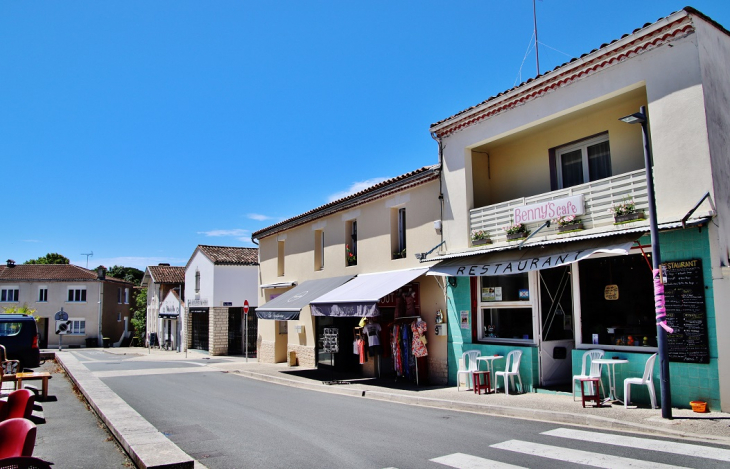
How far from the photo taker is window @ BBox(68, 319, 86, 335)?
46625 millimetres

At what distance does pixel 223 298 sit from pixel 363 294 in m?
18.4

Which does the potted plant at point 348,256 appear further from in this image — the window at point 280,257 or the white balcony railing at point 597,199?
the white balcony railing at point 597,199

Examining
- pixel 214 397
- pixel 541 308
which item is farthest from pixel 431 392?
pixel 214 397

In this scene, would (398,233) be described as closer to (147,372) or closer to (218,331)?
(147,372)

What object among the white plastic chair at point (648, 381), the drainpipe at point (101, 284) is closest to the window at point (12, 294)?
the drainpipe at point (101, 284)

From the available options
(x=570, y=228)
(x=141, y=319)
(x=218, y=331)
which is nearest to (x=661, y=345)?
(x=570, y=228)

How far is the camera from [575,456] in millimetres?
6512

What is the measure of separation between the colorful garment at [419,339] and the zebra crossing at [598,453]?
20.7 ft

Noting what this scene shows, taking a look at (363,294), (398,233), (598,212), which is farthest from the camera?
(398,233)

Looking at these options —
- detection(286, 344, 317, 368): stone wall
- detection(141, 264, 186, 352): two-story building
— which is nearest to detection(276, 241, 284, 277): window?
detection(286, 344, 317, 368): stone wall

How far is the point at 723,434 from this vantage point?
7.18 m

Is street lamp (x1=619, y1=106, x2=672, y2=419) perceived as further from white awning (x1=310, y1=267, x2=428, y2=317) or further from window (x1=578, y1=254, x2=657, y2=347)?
white awning (x1=310, y1=267, x2=428, y2=317)

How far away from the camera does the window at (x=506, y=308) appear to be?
12.2 m

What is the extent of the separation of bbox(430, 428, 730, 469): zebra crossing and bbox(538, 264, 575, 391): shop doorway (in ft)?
13.6
